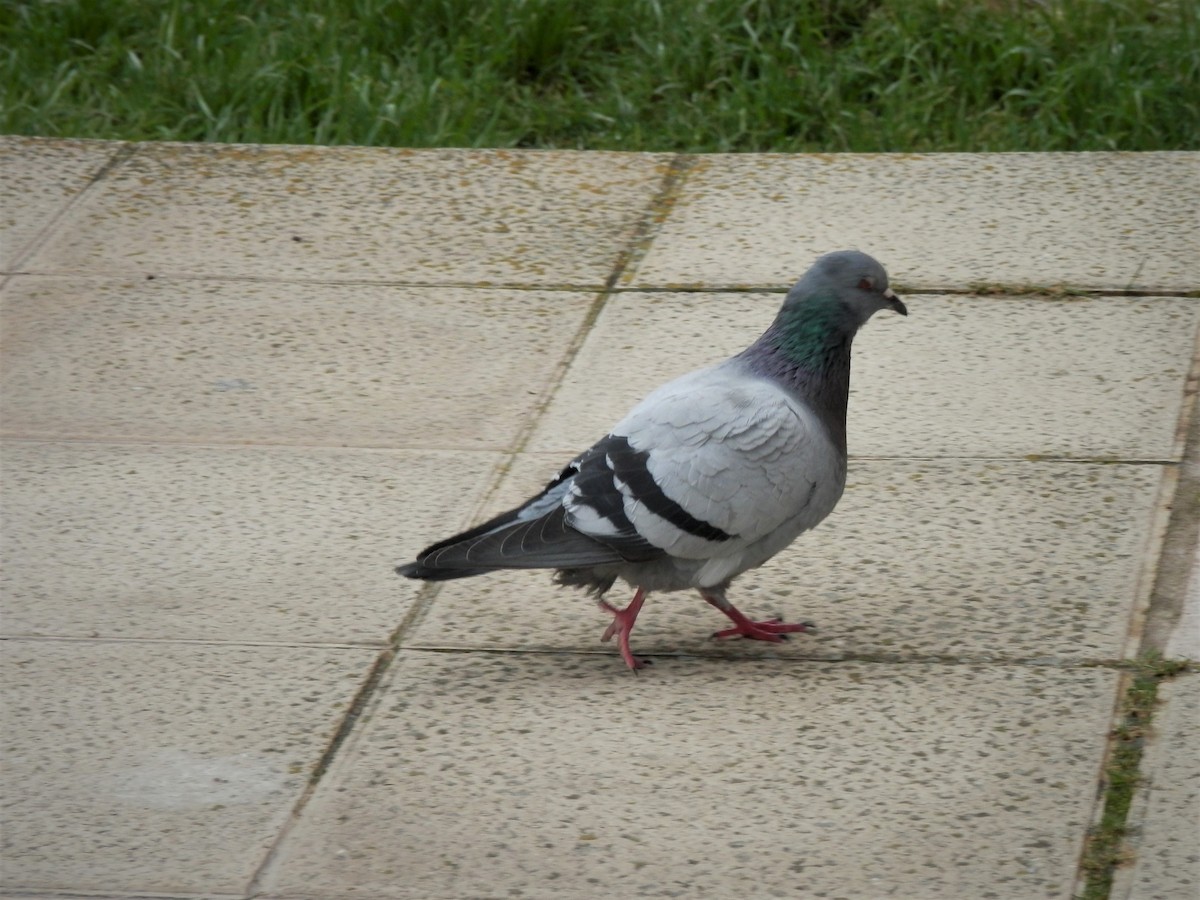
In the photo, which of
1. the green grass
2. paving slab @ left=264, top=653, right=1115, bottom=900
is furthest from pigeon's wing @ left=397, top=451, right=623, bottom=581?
the green grass

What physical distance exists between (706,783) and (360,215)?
3433 mm

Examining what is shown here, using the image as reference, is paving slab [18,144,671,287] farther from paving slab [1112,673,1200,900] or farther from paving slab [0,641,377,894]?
paving slab [1112,673,1200,900]

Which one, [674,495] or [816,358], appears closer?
[674,495]

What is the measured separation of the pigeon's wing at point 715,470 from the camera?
3.78m

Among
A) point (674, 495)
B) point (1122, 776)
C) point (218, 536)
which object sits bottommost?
point (218, 536)

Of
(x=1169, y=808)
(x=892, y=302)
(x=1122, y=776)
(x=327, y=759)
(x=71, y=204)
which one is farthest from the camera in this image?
(x=71, y=204)

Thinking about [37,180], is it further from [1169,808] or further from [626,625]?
[1169,808]

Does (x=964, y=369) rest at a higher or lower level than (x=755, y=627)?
lower

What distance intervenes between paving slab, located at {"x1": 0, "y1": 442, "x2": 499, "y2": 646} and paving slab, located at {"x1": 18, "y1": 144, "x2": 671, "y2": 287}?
4.08 ft

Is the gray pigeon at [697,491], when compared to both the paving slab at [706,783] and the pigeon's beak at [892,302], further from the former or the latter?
the paving slab at [706,783]

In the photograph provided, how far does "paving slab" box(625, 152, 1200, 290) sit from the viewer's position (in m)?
5.83

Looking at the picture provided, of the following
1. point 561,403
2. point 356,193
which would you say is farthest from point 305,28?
point 561,403

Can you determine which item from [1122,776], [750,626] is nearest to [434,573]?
[750,626]

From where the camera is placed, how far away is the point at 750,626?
399 cm
